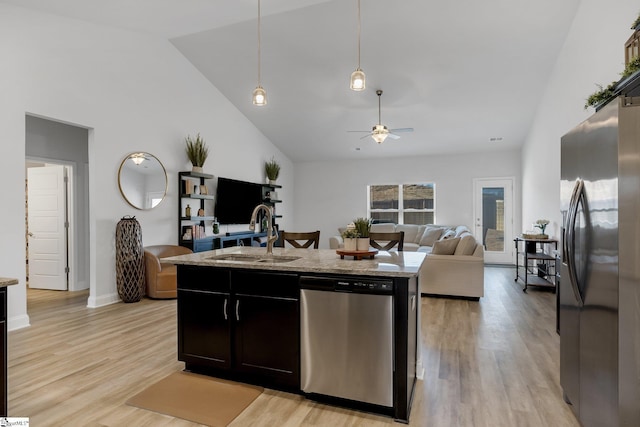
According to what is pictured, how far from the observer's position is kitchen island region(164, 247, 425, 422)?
2.05 meters

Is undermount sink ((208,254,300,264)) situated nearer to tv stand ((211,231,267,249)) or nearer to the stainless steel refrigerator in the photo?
the stainless steel refrigerator

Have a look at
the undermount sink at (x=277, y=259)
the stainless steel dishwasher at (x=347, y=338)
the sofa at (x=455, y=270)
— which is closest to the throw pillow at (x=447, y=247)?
the sofa at (x=455, y=270)

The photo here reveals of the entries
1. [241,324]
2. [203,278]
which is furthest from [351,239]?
[203,278]

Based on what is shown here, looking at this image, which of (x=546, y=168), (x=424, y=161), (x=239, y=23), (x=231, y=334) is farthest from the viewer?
(x=424, y=161)

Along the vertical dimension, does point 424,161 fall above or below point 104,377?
above

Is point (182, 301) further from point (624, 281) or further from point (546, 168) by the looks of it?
point (546, 168)

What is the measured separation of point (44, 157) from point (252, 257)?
4.33 meters

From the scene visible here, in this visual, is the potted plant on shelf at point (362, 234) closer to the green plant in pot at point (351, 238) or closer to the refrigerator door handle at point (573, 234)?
the green plant in pot at point (351, 238)

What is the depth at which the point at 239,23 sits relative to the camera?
16.3 feet

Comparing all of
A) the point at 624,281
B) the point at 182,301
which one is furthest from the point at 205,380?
the point at 624,281

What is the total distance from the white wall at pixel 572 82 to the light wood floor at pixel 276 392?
2.13 meters

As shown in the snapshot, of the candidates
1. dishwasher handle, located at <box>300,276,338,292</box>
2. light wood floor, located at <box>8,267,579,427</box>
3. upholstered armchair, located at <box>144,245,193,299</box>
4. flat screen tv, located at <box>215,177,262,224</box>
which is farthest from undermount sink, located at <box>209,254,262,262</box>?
flat screen tv, located at <box>215,177,262,224</box>

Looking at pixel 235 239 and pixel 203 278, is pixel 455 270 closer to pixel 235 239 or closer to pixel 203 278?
pixel 203 278

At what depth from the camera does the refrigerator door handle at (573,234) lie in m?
1.82
